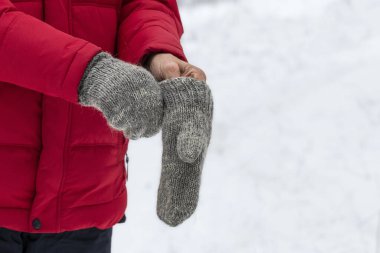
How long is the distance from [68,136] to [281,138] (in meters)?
1.88

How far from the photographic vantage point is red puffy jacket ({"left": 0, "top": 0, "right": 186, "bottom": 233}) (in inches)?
46.8

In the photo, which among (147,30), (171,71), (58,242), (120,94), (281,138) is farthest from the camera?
(281,138)

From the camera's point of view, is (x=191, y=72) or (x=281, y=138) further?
(x=281, y=138)

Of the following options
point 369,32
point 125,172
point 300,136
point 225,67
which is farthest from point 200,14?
point 125,172

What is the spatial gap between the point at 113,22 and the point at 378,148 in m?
2.02

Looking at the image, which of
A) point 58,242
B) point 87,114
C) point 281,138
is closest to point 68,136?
point 87,114

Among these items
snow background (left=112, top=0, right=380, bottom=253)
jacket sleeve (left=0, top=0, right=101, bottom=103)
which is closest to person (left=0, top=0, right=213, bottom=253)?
jacket sleeve (left=0, top=0, right=101, bottom=103)

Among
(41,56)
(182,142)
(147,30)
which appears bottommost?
(182,142)

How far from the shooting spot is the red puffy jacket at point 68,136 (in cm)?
119

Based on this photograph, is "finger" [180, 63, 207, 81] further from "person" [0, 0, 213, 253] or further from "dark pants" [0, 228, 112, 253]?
"dark pants" [0, 228, 112, 253]

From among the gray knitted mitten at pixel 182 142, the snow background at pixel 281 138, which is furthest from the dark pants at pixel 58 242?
the snow background at pixel 281 138

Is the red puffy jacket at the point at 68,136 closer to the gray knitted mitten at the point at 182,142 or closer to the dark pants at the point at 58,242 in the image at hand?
the dark pants at the point at 58,242

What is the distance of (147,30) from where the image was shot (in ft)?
4.07

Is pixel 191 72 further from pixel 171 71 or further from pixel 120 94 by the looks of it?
pixel 120 94
